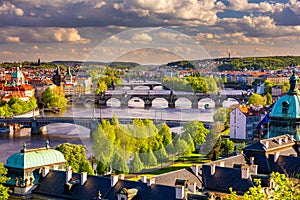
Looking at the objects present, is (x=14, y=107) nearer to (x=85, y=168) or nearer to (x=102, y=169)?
(x=102, y=169)

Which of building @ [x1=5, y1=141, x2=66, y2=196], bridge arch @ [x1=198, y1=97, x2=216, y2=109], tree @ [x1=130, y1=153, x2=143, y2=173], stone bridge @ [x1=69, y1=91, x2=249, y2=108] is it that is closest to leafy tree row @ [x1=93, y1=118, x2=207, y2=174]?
tree @ [x1=130, y1=153, x2=143, y2=173]

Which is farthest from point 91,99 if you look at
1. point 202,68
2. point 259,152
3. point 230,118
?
point 259,152

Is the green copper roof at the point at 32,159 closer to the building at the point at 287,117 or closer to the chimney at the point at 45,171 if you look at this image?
the chimney at the point at 45,171

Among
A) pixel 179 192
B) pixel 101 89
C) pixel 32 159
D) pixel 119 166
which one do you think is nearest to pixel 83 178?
pixel 32 159

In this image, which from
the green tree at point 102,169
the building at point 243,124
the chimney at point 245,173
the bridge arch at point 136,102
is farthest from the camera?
the bridge arch at point 136,102

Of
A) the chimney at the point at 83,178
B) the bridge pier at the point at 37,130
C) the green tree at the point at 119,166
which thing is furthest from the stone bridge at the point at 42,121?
the chimney at the point at 83,178
